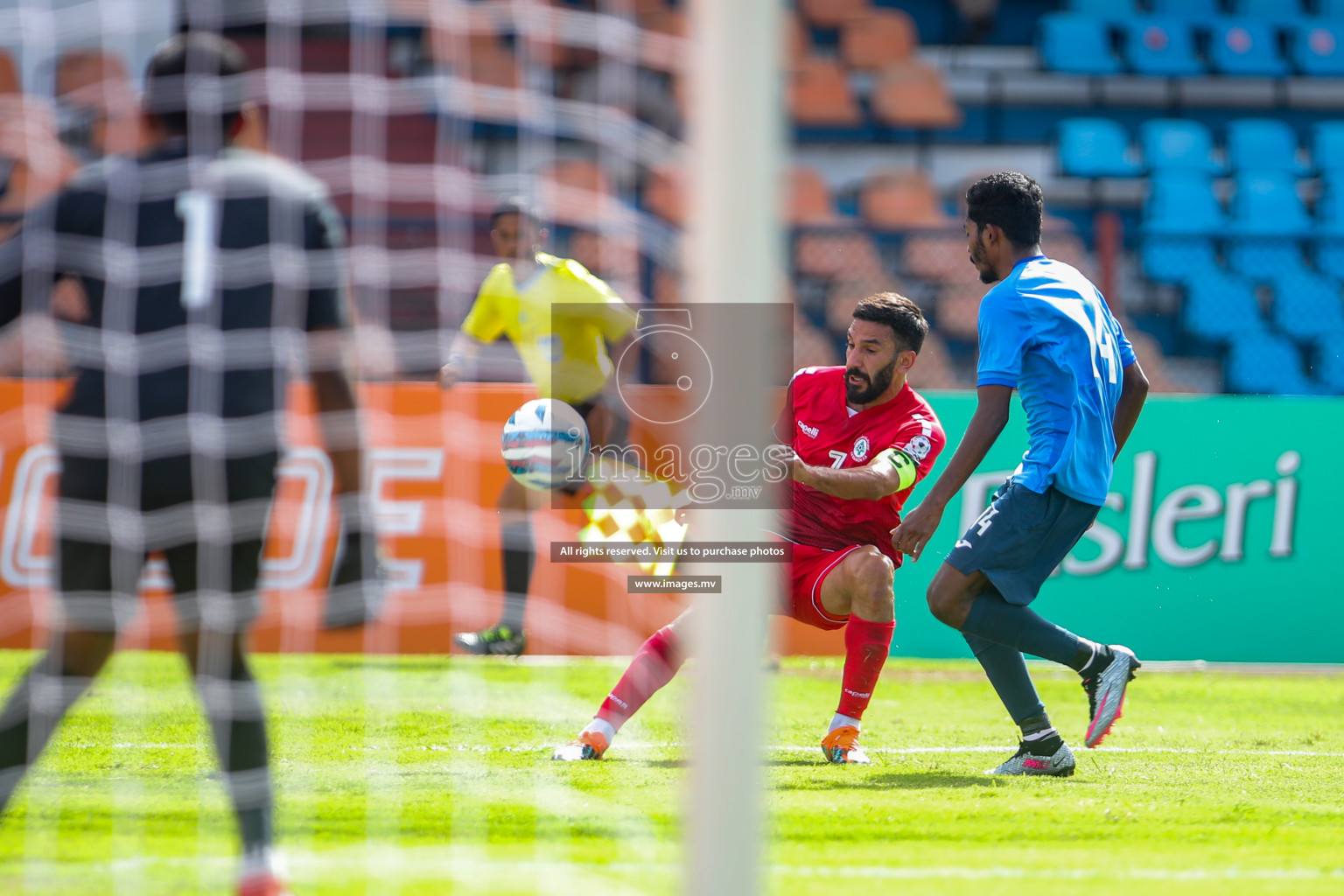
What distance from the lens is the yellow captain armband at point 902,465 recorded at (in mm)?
4438

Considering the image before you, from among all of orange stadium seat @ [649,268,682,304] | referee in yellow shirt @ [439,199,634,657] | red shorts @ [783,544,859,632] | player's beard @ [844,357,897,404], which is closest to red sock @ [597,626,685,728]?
red shorts @ [783,544,859,632]

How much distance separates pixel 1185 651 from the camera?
7082mm

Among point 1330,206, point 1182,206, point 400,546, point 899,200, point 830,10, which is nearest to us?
point 400,546

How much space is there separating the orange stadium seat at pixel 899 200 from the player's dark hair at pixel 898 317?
7778 millimetres

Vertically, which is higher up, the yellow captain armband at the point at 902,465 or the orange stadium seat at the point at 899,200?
the orange stadium seat at the point at 899,200

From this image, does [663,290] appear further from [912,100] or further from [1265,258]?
[912,100]

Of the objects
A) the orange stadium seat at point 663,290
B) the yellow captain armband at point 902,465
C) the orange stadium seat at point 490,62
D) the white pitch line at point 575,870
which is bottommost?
the white pitch line at point 575,870

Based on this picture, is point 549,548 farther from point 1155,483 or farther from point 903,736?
point 1155,483

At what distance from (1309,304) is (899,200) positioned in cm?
363

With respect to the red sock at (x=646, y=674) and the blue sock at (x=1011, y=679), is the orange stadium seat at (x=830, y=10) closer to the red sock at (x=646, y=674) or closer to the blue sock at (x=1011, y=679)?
the blue sock at (x=1011, y=679)

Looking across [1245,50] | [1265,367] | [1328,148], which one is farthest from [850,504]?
[1245,50]

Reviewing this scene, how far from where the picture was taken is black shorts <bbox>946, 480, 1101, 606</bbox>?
4.21 meters

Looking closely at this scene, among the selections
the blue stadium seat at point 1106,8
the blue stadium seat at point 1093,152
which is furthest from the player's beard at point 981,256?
the blue stadium seat at point 1106,8

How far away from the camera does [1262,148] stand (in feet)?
42.9
